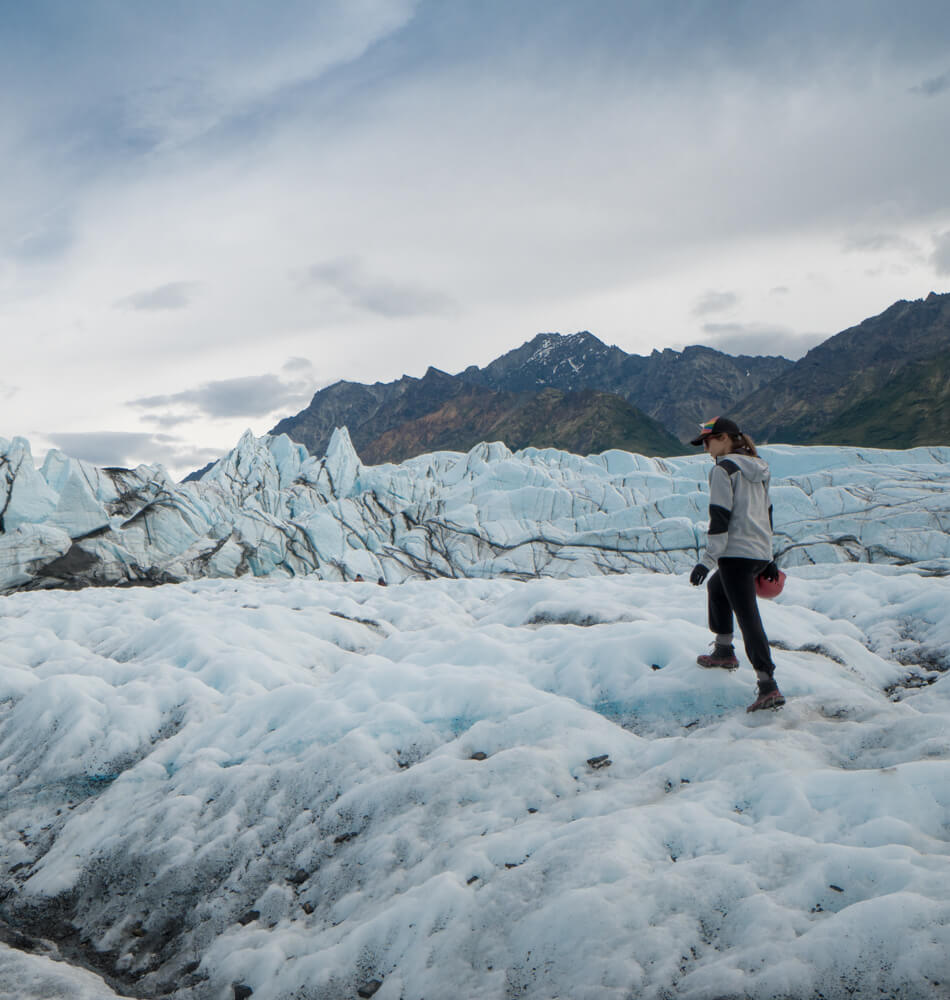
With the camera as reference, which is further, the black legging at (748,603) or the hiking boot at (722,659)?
the hiking boot at (722,659)

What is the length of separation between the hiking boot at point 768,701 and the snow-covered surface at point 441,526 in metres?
31.3

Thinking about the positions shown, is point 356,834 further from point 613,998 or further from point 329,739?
point 613,998

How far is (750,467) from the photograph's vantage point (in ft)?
16.3

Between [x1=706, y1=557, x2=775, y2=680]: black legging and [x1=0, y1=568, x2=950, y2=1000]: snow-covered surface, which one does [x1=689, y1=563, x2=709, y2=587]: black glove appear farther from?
[x1=0, y1=568, x2=950, y2=1000]: snow-covered surface

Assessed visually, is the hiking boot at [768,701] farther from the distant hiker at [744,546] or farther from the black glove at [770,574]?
the black glove at [770,574]

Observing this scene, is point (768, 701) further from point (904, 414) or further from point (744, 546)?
point (904, 414)

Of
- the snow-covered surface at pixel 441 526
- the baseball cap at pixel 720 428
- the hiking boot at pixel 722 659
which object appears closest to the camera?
the baseball cap at pixel 720 428

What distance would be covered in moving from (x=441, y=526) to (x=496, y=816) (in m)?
37.7

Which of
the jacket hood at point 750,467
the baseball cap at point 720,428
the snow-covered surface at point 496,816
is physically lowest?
the snow-covered surface at point 496,816

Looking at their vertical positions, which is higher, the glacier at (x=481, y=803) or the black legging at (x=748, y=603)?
the black legging at (x=748, y=603)

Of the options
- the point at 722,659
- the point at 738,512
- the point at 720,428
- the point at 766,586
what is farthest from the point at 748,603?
the point at 720,428

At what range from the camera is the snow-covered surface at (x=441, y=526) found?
110 ft

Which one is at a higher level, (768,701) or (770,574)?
(770,574)

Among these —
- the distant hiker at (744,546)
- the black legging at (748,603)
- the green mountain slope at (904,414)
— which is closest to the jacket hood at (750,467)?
the distant hiker at (744,546)
